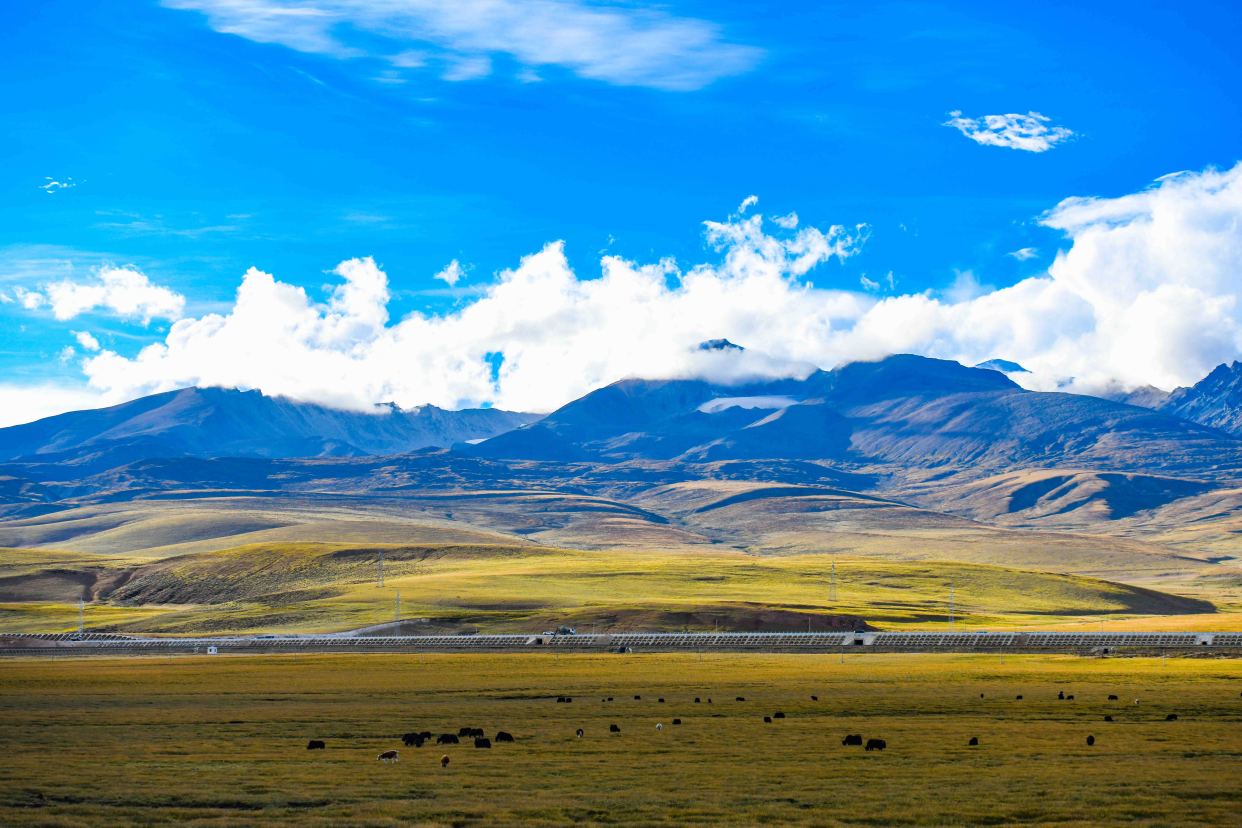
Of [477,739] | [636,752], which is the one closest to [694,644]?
[477,739]

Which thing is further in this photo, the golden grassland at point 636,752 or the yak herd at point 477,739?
the yak herd at point 477,739

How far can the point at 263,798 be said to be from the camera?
32.8 meters

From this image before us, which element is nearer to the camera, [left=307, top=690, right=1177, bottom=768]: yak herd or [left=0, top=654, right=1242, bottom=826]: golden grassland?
[left=0, top=654, right=1242, bottom=826]: golden grassland

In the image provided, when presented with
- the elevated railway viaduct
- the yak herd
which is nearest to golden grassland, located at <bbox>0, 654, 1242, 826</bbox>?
the yak herd

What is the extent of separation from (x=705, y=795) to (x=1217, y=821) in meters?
11.8

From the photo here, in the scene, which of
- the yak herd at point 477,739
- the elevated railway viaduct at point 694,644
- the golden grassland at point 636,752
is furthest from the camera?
the elevated railway viaduct at point 694,644

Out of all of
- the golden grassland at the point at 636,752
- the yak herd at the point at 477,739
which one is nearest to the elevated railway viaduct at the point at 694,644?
the golden grassland at the point at 636,752

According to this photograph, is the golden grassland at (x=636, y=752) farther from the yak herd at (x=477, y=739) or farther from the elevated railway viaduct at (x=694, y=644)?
the elevated railway viaduct at (x=694, y=644)

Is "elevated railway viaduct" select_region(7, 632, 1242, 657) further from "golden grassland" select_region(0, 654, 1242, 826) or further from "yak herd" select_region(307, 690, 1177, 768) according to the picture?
"yak herd" select_region(307, 690, 1177, 768)

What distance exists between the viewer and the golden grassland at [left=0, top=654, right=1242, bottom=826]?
30.9 metres

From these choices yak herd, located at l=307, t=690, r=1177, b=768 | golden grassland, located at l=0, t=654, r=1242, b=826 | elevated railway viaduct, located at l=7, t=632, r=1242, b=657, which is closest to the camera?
golden grassland, located at l=0, t=654, r=1242, b=826

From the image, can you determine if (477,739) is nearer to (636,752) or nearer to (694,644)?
(636,752)

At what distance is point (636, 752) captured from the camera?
135ft

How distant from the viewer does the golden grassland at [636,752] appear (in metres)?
30.9
